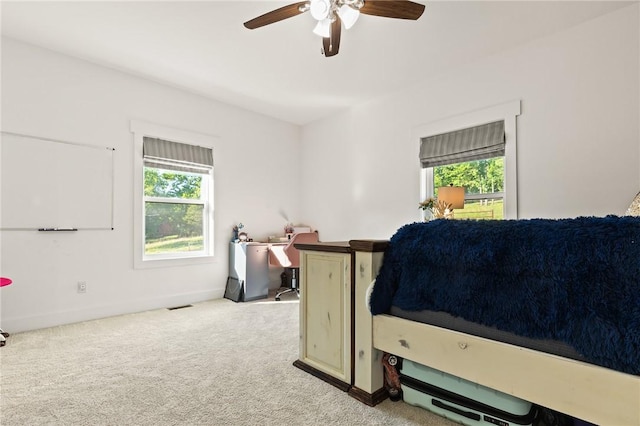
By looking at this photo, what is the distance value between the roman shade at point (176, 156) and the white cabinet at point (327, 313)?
8.37 ft

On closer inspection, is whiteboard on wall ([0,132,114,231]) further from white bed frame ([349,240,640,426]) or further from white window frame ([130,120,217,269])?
white bed frame ([349,240,640,426])

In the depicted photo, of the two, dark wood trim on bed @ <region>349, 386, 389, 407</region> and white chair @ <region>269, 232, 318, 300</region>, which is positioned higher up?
white chair @ <region>269, 232, 318, 300</region>

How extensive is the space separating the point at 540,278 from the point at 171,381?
1.96 metres

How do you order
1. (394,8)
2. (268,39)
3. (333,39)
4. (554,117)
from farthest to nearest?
(268,39) → (554,117) → (333,39) → (394,8)

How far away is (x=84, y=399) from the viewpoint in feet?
5.55

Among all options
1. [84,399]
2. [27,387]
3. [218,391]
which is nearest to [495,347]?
[218,391]

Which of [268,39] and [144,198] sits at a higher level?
[268,39]

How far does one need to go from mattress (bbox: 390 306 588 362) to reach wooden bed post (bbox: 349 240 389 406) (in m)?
0.17

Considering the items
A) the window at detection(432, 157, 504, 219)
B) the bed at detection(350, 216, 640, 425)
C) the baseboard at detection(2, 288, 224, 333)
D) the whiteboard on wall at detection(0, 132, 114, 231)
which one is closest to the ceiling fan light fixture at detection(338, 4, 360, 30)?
the bed at detection(350, 216, 640, 425)

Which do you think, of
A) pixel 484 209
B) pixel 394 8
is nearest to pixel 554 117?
pixel 484 209

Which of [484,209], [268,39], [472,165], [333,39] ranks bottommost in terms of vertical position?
[484,209]

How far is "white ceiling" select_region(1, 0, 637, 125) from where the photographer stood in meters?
2.47

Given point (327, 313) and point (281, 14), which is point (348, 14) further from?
point (327, 313)

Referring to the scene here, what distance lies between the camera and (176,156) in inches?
151
